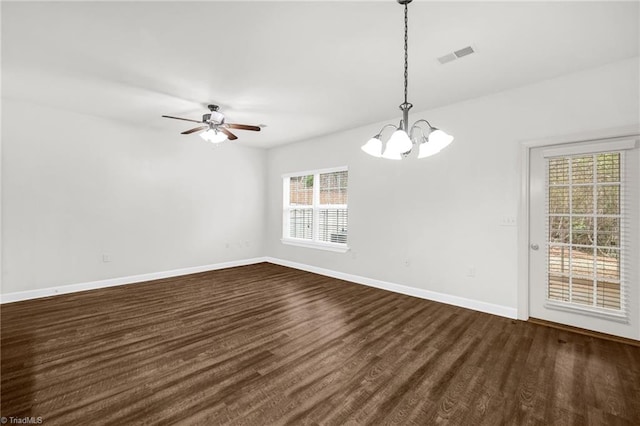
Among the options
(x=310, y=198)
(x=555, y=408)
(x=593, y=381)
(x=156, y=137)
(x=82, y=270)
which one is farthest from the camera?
(x=310, y=198)

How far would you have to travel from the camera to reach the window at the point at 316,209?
212 inches

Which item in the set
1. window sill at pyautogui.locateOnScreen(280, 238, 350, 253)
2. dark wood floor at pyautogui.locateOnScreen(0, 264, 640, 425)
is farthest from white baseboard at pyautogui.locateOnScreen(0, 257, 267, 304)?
window sill at pyautogui.locateOnScreen(280, 238, 350, 253)

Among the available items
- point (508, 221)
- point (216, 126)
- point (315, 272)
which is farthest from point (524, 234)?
point (216, 126)

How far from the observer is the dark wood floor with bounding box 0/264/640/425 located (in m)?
1.75

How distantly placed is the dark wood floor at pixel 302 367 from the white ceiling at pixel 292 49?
2764 millimetres

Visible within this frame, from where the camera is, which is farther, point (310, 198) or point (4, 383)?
point (310, 198)

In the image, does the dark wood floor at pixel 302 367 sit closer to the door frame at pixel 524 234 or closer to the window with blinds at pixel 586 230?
the door frame at pixel 524 234

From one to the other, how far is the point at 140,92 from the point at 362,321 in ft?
12.9

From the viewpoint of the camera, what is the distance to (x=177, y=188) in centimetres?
537

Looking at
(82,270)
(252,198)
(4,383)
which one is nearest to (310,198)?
(252,198)

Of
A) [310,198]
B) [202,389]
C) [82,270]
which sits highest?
[310,198]

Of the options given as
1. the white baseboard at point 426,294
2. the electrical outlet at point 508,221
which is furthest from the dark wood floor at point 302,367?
the electrical outlet at point 508,221

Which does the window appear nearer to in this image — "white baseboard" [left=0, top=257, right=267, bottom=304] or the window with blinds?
"white baseboard" [left=0, top=257, right=267, bottom=304]

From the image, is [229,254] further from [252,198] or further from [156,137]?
[156,137]
